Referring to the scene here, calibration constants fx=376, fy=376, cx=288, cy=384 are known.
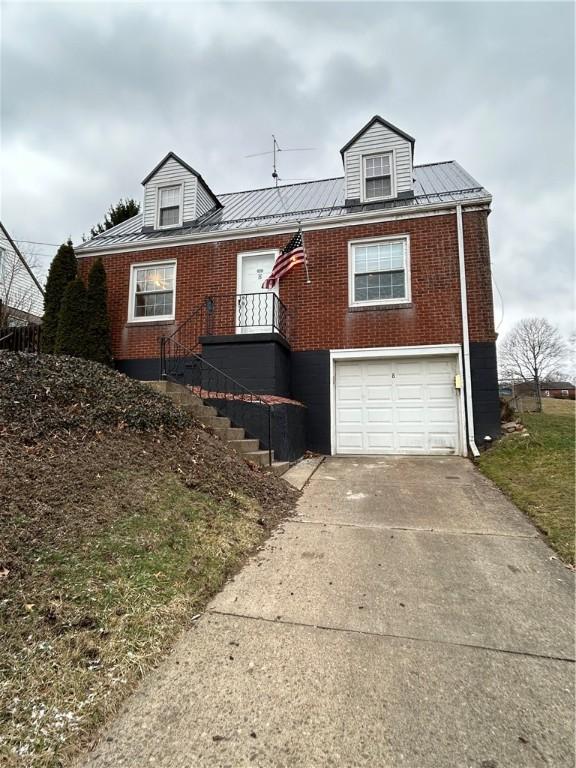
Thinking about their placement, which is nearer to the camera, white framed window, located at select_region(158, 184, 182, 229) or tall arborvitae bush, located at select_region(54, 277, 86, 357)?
tall arborvitae bush, located at select_region(54, 277, 86, 357)

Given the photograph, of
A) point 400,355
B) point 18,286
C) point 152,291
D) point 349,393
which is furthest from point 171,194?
point 18,286

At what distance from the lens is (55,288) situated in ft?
31.3

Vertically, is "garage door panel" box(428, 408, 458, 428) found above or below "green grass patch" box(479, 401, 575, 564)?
above

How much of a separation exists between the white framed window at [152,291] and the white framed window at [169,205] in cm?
A: 172

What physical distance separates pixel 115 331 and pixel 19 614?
9.02 metres

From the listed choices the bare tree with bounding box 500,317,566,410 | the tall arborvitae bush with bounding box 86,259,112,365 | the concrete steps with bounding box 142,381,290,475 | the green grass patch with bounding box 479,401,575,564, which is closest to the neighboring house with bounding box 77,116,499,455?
the tall arborvitae bush with bounding box 86,259,112,365

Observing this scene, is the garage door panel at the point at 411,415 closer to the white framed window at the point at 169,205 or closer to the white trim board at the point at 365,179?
the white trim board at the point at 365,179

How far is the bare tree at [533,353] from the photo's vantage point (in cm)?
2742

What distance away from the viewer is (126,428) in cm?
439

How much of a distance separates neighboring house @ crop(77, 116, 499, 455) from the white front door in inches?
1.5

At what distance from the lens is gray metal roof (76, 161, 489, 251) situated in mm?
8969

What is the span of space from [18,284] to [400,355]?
630 inches

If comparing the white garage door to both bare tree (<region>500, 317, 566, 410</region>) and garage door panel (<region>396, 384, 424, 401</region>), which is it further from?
bare tree (<region>500, 317, 566, 410</region>)

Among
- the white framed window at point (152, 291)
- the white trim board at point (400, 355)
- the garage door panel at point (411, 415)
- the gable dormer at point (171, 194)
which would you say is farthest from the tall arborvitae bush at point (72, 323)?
the garage door panel at point (411, 415)
